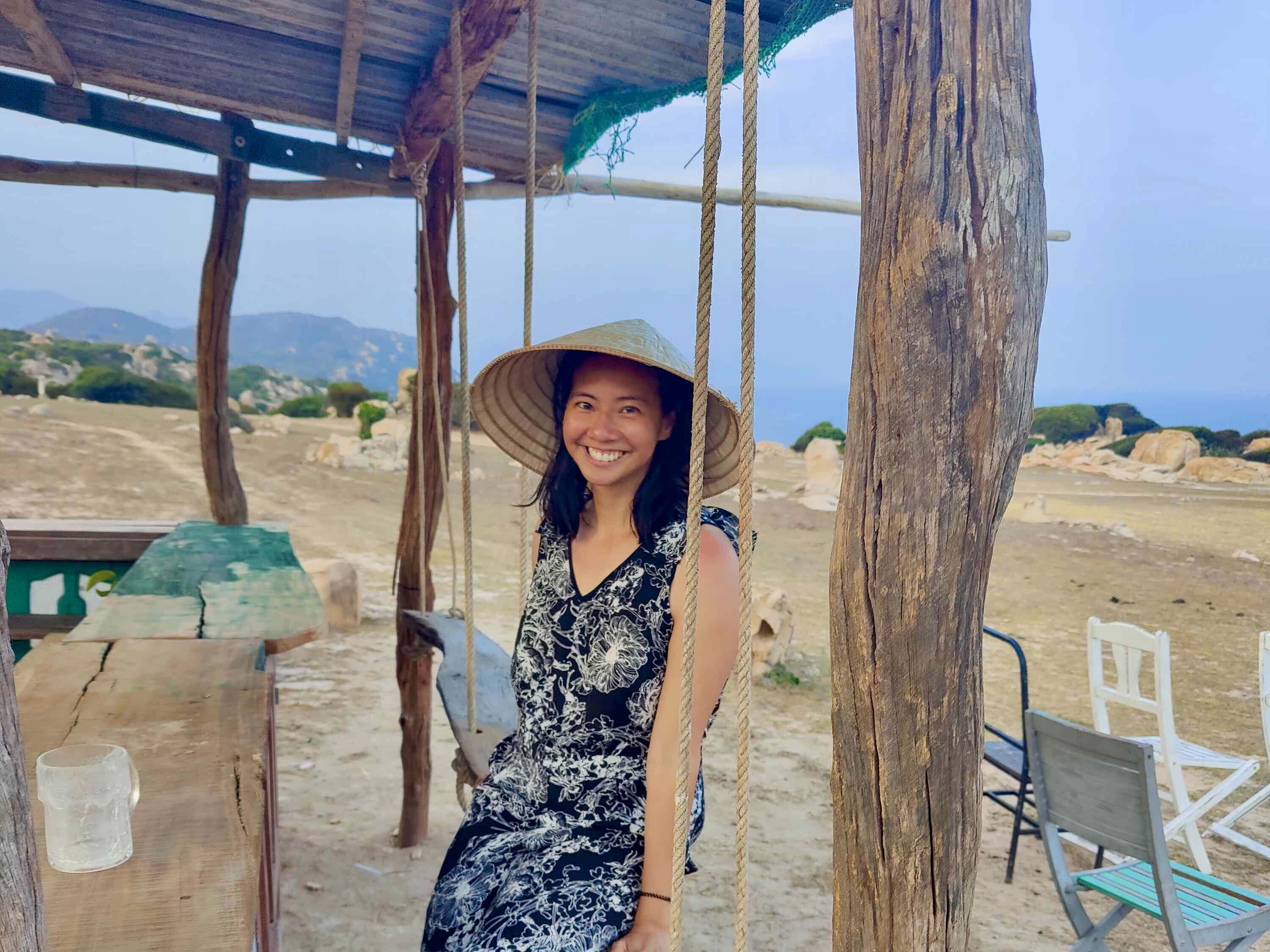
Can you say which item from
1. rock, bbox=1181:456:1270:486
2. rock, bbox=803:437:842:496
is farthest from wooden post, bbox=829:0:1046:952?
rock, bbox=803:437:842:496

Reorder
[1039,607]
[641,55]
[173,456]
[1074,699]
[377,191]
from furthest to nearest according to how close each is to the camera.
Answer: [173,456]
[1039,607]
[1074,699]
[377,191]
[641,55]

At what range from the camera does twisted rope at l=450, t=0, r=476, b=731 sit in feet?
7.57

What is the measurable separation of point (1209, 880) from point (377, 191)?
3738mm

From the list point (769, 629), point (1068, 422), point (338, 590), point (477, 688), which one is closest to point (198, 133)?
point (477, 688)

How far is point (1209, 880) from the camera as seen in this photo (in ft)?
8.76

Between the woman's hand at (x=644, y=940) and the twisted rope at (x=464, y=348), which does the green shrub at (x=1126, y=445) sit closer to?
the twisted rope at (x=464, y=348)

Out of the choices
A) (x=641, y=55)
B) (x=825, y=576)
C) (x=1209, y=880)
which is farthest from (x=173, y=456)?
(x=1209, y=880)

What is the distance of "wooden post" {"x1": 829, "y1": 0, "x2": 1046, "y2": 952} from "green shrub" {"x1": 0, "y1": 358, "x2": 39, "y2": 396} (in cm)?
1560

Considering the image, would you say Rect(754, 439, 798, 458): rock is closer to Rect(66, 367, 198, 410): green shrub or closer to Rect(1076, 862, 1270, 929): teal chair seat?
Rect(66, 367, 198, 410): green shrub

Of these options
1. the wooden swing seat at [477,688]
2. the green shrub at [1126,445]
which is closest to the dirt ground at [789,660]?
the green shrub at [1126,445]

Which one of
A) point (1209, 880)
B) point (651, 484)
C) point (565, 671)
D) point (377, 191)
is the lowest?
point (1209, 880)

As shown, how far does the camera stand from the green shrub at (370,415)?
15.8m

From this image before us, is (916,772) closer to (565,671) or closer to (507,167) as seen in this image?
(565,671)

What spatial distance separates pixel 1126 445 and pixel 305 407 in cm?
1341
